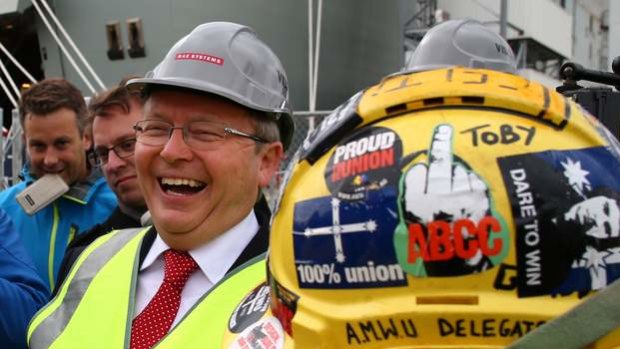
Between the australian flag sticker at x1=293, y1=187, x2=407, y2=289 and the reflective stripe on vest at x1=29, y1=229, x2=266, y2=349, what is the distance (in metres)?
0.58

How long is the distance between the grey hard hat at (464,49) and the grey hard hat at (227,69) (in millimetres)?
1554

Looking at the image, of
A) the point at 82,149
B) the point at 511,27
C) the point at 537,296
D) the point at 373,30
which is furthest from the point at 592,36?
the point at 537,296

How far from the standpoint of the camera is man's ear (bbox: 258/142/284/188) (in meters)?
2.03

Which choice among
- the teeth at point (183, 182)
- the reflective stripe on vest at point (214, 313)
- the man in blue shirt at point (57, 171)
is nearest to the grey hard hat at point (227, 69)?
the teeth at point (183, 182)

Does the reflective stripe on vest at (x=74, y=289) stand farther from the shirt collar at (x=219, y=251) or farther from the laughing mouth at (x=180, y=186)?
the laughing mouth at (x=180, y=186)

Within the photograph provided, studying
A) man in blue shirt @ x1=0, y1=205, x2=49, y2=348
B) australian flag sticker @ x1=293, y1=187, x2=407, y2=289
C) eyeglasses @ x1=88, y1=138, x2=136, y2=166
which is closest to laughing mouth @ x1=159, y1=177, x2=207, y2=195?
man in blue shirt @ x1=0, y1=205, x2=49, y2=348

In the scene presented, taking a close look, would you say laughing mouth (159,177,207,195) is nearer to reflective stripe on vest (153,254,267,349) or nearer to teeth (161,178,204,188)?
teeth (161,178,204,188)

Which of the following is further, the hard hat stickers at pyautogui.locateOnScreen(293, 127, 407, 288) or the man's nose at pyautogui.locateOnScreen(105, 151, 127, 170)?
the man's nose at pyautogui.locateOnScreen(105, 151, 127, 170)

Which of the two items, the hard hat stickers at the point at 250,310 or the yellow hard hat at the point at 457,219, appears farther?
the hard hat stickers at the point at 250,310

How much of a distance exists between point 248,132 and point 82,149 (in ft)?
5.29

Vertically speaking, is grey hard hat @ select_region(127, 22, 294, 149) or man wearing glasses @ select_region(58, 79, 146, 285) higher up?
grey hard hat @ select_region(127, 22, 294, 149)

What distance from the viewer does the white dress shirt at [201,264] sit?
197cm

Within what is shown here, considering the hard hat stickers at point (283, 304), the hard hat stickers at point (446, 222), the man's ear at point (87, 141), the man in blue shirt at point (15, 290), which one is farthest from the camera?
the man's ear at point (87, 141)

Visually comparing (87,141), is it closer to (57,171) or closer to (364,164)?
(57,171)
